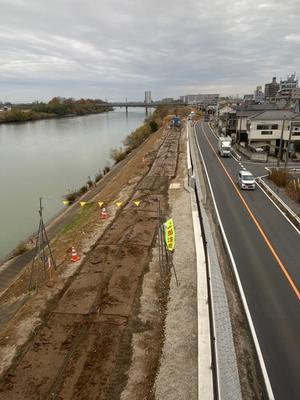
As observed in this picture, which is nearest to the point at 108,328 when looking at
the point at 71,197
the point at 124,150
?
the point at 71,197

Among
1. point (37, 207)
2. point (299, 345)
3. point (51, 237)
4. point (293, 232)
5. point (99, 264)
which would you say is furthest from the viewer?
point (37, 207)

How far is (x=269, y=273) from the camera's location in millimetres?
13586

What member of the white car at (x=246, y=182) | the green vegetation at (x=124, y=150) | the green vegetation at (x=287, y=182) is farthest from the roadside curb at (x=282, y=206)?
the green vegetation at (x=124, y=150)

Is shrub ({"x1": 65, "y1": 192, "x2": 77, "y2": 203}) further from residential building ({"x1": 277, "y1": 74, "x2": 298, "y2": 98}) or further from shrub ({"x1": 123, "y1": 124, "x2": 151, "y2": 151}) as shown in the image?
residential building ({"x1": 277, "y1": 74, "x2": 298, "y2": 98})

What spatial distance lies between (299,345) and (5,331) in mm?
9689

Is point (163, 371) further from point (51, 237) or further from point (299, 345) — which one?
point (51, 237)

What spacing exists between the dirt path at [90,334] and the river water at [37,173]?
10.8 meters

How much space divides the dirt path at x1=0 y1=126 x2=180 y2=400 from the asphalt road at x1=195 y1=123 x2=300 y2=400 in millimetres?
3605

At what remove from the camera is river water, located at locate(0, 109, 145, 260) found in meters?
27.9

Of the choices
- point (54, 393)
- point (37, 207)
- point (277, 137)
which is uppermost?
point (277, 137)

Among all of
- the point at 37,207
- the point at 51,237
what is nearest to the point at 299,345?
the point at 51,237

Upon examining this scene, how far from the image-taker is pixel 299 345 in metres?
9.73

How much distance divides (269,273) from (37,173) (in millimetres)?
38324

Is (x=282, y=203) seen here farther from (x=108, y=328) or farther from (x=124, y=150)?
(x=124, y=150)
